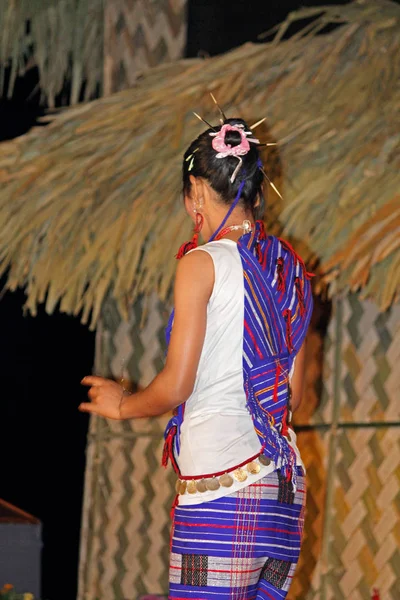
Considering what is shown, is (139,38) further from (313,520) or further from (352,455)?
(313,520)

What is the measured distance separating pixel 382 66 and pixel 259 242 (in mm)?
2048

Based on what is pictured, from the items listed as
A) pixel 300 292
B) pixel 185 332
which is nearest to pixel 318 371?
pixel 300 292

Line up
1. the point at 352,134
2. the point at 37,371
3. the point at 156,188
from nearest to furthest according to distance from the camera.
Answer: the point at 352,134 → the point at 156,188 → the point at 37,371

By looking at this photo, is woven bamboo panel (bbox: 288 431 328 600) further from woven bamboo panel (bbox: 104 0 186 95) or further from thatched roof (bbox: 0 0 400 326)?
woven bamboo panel (bbox: 104 0 186 95)

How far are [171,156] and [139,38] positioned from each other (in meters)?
0.79

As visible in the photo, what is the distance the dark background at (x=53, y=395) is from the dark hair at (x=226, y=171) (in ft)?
7.88

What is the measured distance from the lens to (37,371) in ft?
14.0

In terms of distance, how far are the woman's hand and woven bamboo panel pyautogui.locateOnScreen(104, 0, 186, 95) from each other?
254cm

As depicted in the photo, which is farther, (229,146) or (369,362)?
(369,362)

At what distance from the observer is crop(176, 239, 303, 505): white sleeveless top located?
182 centimetres

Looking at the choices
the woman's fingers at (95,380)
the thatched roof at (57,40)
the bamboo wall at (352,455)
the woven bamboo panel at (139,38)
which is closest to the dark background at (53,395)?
the woven bamboo panel at (139,38)

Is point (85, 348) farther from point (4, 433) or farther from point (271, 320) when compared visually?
point (271, 320)

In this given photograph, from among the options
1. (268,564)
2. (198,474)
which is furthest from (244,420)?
(268,564)

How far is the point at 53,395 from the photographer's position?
14.3 feet
